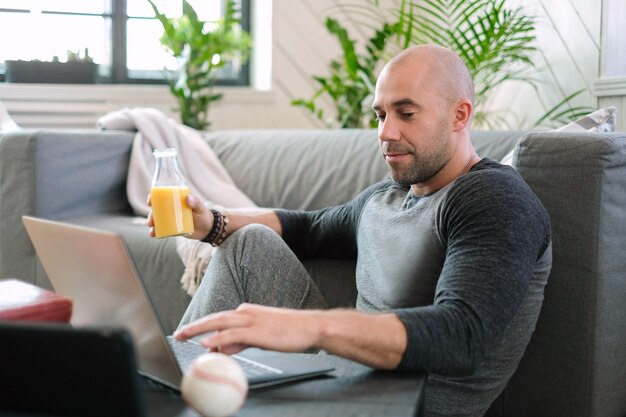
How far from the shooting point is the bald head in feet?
5.19

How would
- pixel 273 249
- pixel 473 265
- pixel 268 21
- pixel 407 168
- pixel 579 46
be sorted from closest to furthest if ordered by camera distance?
pixel 473 265
pixel 407 168
pixel 273 249
pixel 579 46
pixel 268 21

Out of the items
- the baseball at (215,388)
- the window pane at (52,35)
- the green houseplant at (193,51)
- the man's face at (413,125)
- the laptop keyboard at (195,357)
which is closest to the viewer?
the baseball at (215,388)

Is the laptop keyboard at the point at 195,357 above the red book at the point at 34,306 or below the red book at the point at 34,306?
below

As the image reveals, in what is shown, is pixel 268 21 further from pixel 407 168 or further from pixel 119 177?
pixel 407 168

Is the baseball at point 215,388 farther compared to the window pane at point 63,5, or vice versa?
the window pane at point 63,5

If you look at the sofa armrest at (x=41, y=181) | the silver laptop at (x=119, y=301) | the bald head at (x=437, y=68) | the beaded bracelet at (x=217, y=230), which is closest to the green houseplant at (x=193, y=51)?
the sofa armrest at (x=41, y=181)

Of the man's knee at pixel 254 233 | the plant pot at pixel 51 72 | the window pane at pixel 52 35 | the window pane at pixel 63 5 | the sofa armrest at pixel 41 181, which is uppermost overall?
the window pane at pixel 63 5

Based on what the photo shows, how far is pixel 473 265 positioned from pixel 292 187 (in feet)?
5.53

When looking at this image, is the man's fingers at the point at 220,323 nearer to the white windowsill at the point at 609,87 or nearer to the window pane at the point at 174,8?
the white windowsill at the point at 609,87

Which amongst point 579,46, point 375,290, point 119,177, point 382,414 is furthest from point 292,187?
point 382,414

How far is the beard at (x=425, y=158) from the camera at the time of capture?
158 centimetres

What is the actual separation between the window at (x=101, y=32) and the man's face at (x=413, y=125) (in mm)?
2776

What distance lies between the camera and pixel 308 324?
108cm

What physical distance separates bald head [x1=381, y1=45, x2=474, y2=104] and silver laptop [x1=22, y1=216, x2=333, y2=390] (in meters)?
0.62
